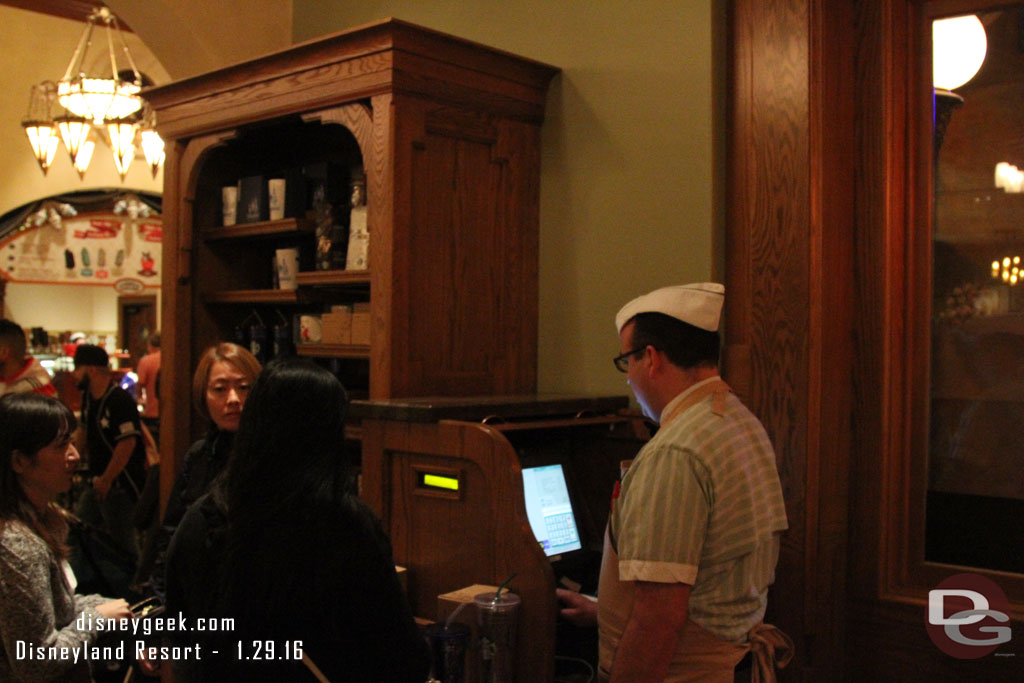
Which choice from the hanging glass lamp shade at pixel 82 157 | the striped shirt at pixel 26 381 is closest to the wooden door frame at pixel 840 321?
the striped shirt at pixel 26 381

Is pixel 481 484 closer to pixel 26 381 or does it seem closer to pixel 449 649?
pixel 449 649

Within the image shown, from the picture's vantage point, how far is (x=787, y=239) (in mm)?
2562

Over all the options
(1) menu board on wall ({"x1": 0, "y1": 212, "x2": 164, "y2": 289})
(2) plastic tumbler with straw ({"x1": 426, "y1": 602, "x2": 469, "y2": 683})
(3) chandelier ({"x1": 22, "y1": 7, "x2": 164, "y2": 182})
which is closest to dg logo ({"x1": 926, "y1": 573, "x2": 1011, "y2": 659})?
(2) plastic tumbler with straw ({"x1": 426, "y1": 602, "x2": 469, "y2": 683})

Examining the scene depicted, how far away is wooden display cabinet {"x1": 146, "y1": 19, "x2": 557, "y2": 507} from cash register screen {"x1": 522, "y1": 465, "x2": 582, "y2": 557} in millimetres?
387

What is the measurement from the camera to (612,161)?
9.75 feet

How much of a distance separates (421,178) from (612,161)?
1.92 feet

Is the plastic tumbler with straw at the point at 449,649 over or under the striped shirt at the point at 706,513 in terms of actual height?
under

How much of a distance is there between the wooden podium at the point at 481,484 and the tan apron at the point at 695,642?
0.95 ft


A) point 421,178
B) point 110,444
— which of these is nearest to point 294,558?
point 421,178

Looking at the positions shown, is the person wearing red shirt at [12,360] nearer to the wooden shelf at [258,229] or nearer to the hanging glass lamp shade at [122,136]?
the wooden shelf at [258,229]

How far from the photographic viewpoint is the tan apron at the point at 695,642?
192cm

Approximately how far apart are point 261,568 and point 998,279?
6.35 ft

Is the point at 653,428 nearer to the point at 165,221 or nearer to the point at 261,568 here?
the point at 261,568

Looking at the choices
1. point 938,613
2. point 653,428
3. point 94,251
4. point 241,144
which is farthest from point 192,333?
point 94,251
